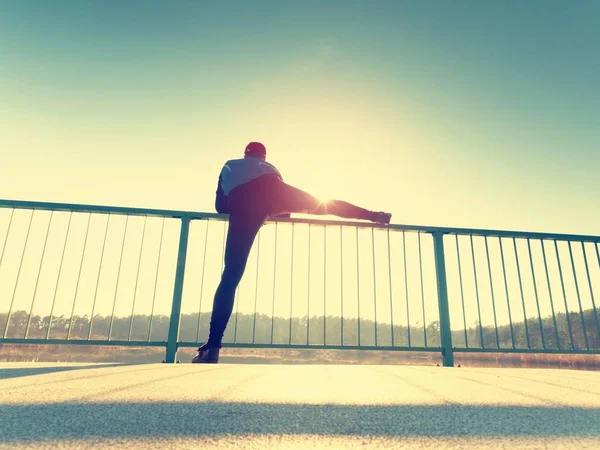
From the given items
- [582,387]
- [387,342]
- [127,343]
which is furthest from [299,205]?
[582,387]

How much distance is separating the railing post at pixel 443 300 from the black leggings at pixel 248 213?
91 cm

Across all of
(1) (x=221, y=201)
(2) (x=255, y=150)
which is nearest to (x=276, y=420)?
(1) (x=221, y=201)

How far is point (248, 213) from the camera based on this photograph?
Answer: 9.02 feet

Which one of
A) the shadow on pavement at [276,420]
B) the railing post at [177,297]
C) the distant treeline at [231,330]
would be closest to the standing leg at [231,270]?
the distant treeline at [231,330]

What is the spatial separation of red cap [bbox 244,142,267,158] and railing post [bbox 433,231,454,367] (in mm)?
1830

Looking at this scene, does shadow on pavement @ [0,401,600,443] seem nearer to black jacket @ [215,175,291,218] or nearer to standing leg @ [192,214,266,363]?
standing leg @ [192,214,266,363]

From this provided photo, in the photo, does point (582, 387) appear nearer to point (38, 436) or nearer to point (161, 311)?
point (38, 436)

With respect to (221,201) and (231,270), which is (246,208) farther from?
(231,270)

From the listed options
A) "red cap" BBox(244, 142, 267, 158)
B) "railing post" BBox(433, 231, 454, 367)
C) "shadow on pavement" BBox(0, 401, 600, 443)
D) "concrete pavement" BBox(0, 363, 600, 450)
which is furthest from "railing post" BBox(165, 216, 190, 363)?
"railing post" BBox(433, 231, 454, 367)

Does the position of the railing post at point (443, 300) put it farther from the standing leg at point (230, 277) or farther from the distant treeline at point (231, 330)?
the standing leg at point (230, 277)

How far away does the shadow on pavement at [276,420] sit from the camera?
89 centimetres

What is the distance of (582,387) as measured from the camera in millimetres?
1775

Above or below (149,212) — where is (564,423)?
below

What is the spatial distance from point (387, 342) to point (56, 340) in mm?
2793
